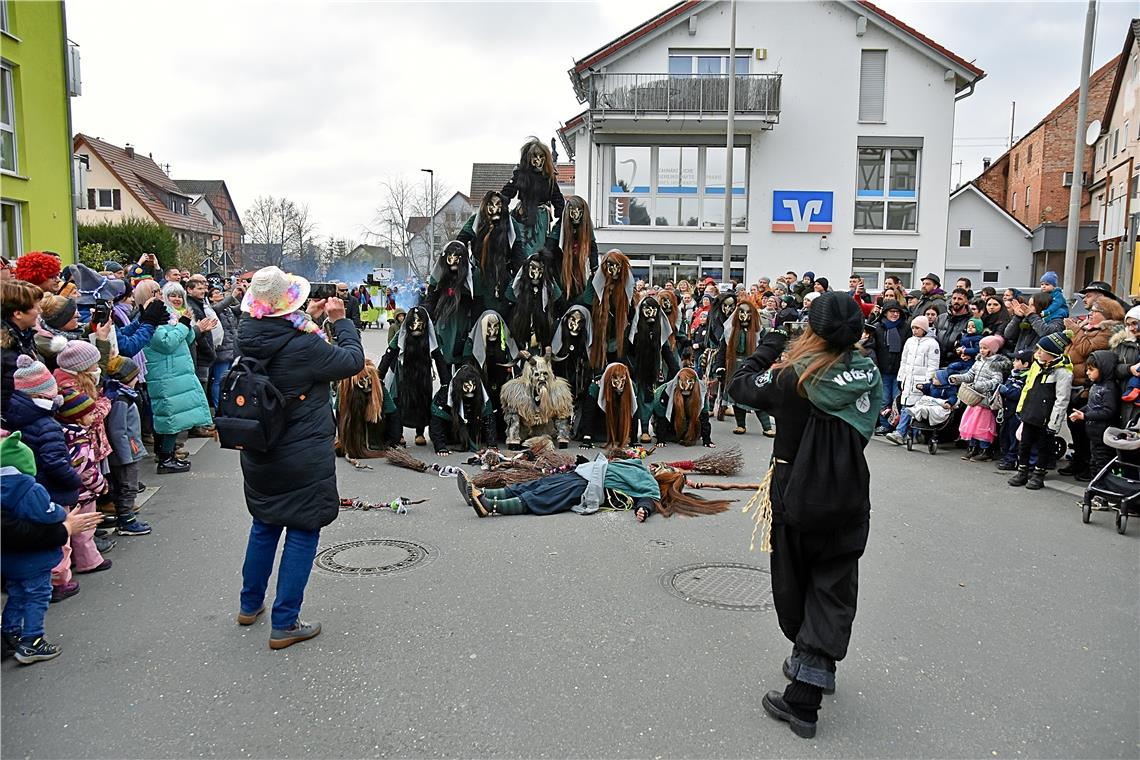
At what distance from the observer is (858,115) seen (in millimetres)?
26016

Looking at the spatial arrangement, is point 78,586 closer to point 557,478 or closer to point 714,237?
point 557,478

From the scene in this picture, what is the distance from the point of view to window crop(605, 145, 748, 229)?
85.4 ft

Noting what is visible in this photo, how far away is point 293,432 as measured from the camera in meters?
4.29

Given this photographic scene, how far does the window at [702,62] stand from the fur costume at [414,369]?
1911 cm

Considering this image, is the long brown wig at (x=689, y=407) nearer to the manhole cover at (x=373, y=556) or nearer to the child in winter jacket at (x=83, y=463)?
the manhole cover at (x=373, y=556)

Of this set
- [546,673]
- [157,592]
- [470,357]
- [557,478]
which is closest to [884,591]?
[546,673]

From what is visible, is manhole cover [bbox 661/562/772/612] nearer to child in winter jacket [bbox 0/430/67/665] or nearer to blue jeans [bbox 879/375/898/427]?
child in winter jacket [bbox 0/430/67/665]

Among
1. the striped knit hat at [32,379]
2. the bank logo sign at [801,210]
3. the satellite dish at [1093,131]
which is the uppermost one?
the satellite dish at [1093,131]

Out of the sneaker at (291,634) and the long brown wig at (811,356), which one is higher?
the long brown wig at (811,356)

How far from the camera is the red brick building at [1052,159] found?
1551 inches

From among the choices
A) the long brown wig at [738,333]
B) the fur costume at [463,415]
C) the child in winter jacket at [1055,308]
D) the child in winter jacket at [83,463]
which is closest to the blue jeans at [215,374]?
the fur costume at [463,415]

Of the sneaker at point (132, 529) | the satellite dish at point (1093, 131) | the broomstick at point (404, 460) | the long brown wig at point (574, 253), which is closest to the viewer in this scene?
the sneaker at point (132, 529)

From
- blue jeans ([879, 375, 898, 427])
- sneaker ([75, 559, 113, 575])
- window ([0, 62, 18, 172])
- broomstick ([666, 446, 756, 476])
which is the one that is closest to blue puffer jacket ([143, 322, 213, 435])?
sneaker ([75, 559, 113, 575])

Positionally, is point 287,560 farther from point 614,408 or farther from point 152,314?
point 614,408
